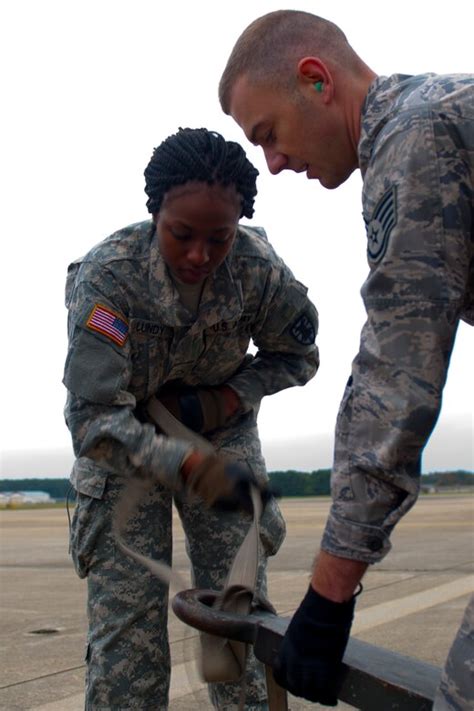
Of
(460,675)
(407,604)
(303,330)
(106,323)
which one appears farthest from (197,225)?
(407,604)

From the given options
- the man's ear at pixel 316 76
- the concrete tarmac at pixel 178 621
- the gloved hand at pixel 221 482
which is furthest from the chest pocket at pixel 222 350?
the man's ear at pixel 316 76

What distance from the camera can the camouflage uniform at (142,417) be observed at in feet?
10.1

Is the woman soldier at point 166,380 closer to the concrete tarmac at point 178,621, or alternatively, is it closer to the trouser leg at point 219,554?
the trouser leg at point 219,554

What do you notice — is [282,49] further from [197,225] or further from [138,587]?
[138,587]

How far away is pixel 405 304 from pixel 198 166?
1.33 meters

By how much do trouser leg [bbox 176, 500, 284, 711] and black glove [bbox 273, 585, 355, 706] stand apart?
117 cm

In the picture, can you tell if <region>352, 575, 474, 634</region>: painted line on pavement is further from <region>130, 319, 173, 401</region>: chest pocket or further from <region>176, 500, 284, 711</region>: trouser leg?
<region>130, 319, 173, 401</region>: chest pocket

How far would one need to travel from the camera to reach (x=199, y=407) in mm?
3379

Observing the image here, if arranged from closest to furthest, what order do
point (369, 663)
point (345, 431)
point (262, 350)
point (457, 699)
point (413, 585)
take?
point (457, 699) → point (345, 431) → point (369, 663) → point (262, 350) → point (413, 585)

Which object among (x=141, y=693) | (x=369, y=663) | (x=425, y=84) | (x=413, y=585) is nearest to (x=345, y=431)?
(x=369, y=663)

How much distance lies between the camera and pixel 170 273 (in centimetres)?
321

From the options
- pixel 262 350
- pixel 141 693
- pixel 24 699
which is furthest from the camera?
pixel 24 699

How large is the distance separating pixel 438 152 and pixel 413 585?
5.67 metres

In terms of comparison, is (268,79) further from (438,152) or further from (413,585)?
(413,585)
